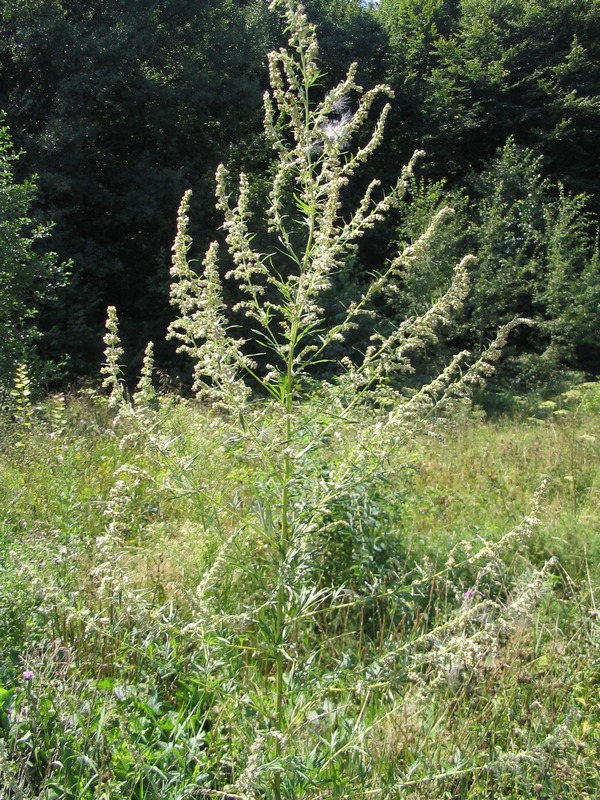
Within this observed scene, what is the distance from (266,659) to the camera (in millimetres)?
2309

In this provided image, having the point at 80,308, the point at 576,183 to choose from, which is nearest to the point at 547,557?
the point at 80,308

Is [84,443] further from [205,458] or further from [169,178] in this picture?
[169,178]

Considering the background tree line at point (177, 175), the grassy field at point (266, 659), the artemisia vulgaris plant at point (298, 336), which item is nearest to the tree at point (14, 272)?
the background tree line at point (177, 175)

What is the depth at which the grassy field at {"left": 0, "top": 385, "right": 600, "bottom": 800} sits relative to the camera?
217cm

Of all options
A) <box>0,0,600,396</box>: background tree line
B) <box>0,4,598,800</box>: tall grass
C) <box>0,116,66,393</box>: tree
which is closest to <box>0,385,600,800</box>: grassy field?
<box>0,4,598,800</box>: tall grass

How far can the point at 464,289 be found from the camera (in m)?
2.22

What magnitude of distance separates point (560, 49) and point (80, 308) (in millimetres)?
15914

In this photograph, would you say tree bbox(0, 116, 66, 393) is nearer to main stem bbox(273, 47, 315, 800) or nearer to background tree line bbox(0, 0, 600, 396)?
background tree line bbox(0, 0, 600, 396)

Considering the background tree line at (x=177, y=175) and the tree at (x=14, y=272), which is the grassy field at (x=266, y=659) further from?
the background tree line at (x=177, y=175)

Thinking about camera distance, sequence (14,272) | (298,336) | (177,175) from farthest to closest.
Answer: (177,175) → (14,272) → (298,336)

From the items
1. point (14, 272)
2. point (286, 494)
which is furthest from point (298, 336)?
point (14, 272)

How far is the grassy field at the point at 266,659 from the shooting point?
2.17 meters

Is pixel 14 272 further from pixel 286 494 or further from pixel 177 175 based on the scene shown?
pixel 286 494

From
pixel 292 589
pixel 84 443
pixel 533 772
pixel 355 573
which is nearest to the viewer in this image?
pixel 292 589
